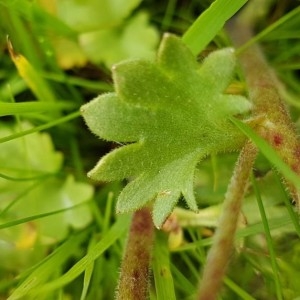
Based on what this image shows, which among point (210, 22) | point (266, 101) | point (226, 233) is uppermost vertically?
point (210, 22)

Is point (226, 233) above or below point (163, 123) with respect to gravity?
below

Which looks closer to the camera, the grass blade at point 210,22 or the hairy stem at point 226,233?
the hairy stem at point 226,233

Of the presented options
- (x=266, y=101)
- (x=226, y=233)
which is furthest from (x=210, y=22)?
(x=226, y=233)

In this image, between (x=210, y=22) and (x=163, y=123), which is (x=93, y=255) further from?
(x=210, y=22)

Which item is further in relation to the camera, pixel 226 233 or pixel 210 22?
pixel 210 22

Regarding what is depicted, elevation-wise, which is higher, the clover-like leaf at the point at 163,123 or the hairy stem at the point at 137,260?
the clover-like leaf at the point at 163,123

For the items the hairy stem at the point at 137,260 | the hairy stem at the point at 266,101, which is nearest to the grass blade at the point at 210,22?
the hairy stem at the point at 266,101

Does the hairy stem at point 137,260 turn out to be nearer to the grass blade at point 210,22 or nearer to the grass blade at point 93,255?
the grass blade at point 93,255
